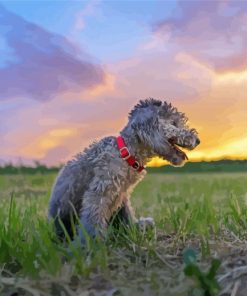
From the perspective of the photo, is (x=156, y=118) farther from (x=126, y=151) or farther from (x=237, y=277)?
(x=237, y=277)

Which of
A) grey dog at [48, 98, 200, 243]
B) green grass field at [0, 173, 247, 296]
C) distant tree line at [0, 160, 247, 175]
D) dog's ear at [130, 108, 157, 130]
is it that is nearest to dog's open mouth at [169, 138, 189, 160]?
grey dog at [48, 98, 200, 243]

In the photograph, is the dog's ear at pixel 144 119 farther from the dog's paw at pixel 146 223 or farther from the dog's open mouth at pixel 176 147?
the dog's paw at pixel 146 223

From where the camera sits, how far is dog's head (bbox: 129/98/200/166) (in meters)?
3.10

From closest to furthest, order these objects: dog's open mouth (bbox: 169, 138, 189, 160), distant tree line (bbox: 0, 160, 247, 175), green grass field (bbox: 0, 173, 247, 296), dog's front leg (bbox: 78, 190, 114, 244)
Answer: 1. green grass field (bbox: 0, 173, 247, 296)
2. dog's front leg (bbox: 78, 190, 114, 244)
3. dog's open mouth (bbox: 169, 138, 189, 160)
4. distant tree line (bbox: 0, 160, 247, 175)

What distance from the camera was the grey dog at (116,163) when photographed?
120 inches

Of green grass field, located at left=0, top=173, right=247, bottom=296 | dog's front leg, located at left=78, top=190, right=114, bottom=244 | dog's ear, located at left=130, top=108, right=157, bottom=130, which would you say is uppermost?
dog's ear, located at left=130, top=108, right=157, bottom=130

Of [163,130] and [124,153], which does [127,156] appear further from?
[163,130]

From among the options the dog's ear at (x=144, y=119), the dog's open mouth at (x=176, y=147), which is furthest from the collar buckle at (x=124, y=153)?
the dog's open mouth at (x=176, y=147)

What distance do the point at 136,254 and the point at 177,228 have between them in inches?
22.4

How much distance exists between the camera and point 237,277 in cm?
214

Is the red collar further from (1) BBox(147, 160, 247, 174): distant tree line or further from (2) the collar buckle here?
(1) BBox(147, 160, 247, 174): distant tree line

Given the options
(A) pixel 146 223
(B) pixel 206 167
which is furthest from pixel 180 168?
(A) pixel 146 223

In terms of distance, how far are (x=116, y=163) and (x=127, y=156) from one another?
63 millimetres

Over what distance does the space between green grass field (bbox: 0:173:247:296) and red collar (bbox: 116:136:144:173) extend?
1.04 feet
